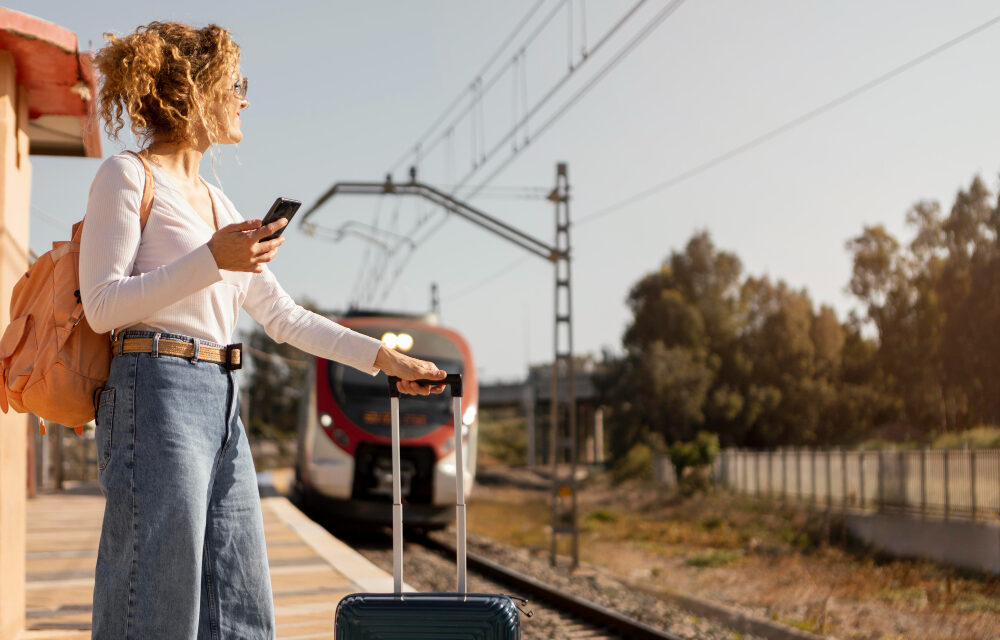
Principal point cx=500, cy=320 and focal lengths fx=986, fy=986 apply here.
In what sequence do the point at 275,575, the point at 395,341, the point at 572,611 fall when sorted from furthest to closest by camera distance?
the point at 572,611 < the point at 275,575 < the point at 395,341

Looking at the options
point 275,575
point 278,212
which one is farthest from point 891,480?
point 278,212

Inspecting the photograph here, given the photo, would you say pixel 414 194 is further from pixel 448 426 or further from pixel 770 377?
pixel 770 377

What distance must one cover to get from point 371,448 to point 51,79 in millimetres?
9076

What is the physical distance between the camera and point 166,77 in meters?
2.14

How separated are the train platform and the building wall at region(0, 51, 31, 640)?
0.45 metres

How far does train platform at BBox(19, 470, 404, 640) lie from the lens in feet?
17.4

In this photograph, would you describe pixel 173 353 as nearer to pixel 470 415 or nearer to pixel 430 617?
pixel 430 617

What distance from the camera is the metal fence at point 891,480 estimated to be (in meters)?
16.3

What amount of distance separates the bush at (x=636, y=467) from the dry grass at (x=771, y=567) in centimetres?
1194

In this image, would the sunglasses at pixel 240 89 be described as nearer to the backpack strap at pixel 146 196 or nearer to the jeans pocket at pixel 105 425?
the backpack strap at pixel 146 196

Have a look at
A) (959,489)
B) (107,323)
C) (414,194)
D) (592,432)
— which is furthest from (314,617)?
(592,432)

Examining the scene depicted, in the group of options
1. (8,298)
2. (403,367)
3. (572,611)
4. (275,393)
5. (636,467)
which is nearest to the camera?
A: (403,367)

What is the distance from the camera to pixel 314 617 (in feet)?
18.3

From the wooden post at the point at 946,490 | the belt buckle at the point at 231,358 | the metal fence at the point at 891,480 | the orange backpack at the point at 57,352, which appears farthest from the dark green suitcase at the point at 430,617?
the wooden post at the point at 946,490
